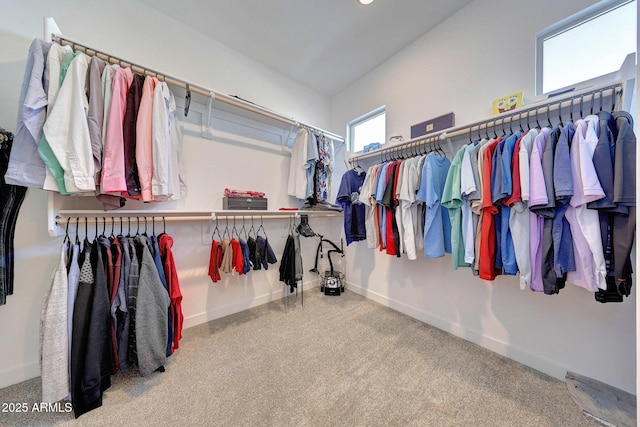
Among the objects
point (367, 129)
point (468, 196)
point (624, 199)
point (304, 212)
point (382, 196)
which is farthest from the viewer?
point (367, 129)

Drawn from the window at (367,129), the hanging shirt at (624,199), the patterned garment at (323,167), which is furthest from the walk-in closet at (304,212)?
the patterned garment at (323,167)

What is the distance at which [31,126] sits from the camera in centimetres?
109

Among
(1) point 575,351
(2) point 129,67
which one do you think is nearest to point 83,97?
(2) point 129,67

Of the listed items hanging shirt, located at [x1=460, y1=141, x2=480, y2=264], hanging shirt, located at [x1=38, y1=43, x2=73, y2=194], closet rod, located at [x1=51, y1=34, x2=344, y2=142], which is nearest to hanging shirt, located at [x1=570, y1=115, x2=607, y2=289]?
hanging shirt, located at [x1=460, y1=141, x2=480, y2=264]

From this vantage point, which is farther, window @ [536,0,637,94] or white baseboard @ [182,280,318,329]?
white baseboard @ [182,280,318,329]

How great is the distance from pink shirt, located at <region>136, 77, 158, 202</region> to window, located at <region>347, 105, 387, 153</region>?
233cm

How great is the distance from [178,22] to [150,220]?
1922 mm

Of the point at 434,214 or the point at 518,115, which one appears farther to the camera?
the point at 434,214

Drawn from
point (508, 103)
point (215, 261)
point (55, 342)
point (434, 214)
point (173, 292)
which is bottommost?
point (55, 342)

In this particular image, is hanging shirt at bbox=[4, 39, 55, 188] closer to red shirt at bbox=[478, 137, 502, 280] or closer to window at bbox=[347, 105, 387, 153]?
red shirt at bbox=[478, 137, 502, 280]

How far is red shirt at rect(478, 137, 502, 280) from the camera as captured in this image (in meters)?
1.34

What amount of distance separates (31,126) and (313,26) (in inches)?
88.3

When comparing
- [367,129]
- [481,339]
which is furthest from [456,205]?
[367,129]

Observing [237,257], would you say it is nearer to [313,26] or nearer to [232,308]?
[232,308]
